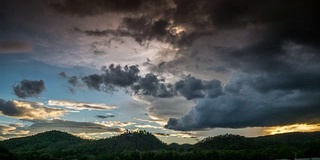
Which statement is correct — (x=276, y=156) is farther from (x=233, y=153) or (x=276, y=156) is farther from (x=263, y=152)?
(x=233, y=153)

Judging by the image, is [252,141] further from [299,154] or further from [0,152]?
[0,152]

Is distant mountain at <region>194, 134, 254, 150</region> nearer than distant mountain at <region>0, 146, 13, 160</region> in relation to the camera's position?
No

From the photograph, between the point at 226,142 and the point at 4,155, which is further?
the point at 226,142

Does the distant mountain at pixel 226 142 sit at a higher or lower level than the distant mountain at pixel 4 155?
higher

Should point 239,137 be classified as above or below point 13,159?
above

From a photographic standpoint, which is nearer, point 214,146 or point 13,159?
point 13,159

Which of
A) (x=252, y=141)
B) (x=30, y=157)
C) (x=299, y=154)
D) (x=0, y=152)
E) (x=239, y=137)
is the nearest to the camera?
(x=299, y=154)

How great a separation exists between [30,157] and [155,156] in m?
47.4

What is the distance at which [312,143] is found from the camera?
371 feet

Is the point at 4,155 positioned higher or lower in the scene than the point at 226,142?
lower

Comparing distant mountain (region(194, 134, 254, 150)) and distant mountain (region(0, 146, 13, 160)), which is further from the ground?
distant mountain (region(194, 134, 254, 150))

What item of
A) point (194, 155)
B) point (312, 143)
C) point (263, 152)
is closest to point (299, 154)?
point (312, 143)

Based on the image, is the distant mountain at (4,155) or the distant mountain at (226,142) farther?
the distant mountain at (226,142)

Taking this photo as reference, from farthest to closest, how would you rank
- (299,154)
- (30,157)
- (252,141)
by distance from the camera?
(252,141)
(30,157)
(299,154)
